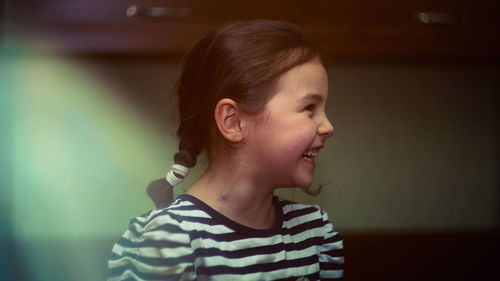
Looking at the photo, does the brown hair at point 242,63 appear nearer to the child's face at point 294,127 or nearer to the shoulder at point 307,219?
the child's face at point 294,127

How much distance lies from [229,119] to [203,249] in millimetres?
127

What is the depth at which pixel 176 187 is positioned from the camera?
535 mm

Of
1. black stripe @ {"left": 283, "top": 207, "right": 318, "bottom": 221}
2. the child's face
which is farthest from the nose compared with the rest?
black stripe @ {"left": 283, "top": 207, "right": 318, "bottom": 221}

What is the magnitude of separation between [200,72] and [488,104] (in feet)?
1.61

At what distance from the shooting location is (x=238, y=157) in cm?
51

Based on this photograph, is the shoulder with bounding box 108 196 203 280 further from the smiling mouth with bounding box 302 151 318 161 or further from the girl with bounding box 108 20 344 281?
the smiling mouth with bounding box 302 151 318 161

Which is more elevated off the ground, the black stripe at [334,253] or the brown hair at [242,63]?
the brown hair at [242,63]

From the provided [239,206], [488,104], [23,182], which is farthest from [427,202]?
[23,182]

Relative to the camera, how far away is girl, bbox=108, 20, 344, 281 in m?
0.47

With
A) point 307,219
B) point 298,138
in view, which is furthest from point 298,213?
point 298,138

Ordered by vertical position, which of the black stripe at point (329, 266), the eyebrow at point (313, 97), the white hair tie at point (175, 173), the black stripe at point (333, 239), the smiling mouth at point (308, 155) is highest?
the eyebrow at point (313, 97)

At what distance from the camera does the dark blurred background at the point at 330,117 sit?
2.05 feet

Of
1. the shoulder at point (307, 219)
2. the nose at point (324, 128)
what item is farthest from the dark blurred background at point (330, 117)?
the nose at point (324, 128)

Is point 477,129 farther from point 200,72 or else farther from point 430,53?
point 200,72
